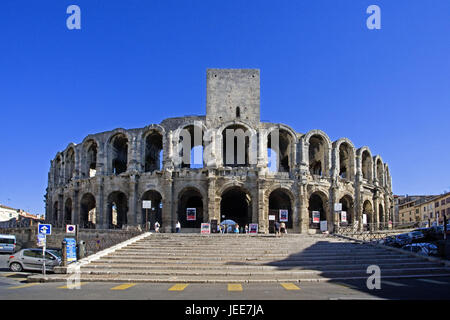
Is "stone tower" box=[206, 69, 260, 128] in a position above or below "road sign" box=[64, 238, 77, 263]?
above

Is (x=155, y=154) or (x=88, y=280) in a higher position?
(x=155, y=154)

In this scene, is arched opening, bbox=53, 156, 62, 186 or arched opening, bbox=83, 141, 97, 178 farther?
arched opening, bbox=53, 156, 62, 186

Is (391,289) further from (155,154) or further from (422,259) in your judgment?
(155,154)

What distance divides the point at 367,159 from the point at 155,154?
22905 mm

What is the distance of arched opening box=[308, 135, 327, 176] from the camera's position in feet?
124

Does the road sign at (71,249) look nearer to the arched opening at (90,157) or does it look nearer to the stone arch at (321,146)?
the stone arch at (321,146)

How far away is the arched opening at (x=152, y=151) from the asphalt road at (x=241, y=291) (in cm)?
2508

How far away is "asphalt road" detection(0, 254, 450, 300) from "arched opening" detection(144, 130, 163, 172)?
25085 mm

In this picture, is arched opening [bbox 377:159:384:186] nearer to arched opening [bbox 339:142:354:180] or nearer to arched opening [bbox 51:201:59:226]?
arched opening [bbox 339:142:354:180]

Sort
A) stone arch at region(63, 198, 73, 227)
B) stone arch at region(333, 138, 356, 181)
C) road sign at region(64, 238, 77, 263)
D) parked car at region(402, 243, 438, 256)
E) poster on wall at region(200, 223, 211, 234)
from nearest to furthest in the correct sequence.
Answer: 1. road sign at region(64, 238, 77, 263)
2. parked car at region(402, 243, 438, 256)
3. poster on wall at region(200, 223, 211, 234)
4. stone arch at region(333, 138, 356, 181)
5. stone arch at region(63, 198, 73, 227)

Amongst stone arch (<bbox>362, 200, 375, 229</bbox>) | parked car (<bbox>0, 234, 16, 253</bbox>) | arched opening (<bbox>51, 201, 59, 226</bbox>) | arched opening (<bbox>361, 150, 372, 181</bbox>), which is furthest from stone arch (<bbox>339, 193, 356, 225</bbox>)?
parked car (<bbox>0, 234, 16, 253</bbox>)
